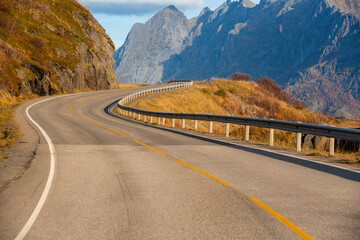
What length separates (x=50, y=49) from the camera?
51.3 m

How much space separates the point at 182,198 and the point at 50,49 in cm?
4976

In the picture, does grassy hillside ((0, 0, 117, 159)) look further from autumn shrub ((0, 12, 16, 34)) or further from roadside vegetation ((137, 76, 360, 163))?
roadside vegetation ((137, 76, 360, 163))

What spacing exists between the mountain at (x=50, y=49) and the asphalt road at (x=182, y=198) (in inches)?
1210

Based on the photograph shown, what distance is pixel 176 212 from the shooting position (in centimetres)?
564

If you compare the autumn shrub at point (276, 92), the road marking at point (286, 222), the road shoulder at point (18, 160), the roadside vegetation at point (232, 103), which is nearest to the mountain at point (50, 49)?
the roadside vegetation at point (232, 103)

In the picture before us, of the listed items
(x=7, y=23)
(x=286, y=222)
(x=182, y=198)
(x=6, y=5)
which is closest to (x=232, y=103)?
(x=7, y=23)

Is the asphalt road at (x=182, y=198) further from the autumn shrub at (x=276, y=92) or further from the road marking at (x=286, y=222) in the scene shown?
the autumn shrub at (x=276, y=92)

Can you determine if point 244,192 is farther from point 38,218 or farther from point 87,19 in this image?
point 87,19

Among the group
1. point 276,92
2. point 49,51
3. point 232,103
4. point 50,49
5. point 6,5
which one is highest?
point 6,5

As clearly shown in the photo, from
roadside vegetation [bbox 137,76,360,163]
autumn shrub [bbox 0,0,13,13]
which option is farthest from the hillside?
autumn shrub [bbox 0,0,13,13]

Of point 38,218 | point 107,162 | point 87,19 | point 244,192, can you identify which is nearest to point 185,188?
point 244,192

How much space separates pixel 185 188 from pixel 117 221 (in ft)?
7.01

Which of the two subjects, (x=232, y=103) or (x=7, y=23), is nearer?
(x=7, y=23)

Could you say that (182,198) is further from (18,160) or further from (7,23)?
(7,23)
